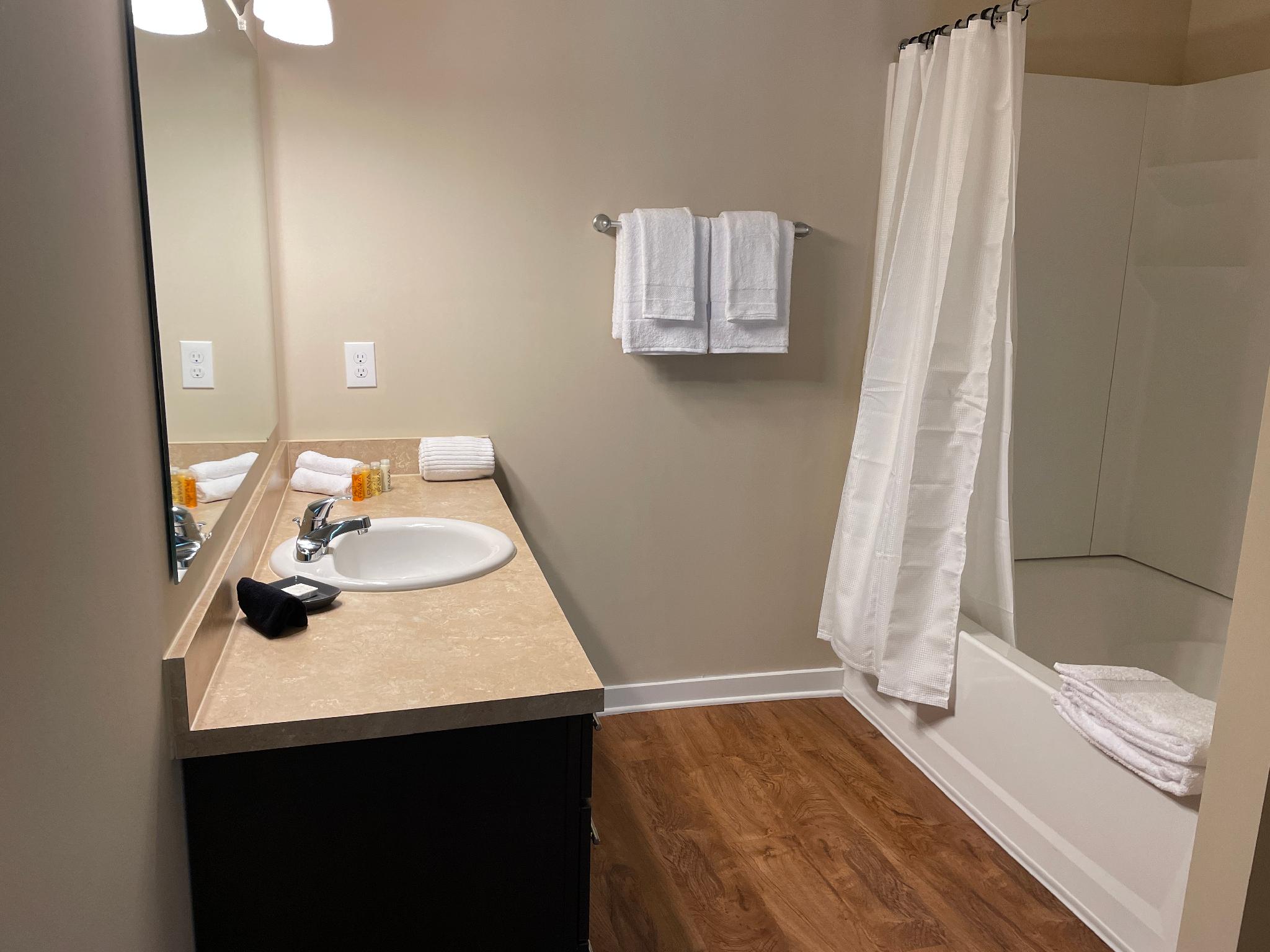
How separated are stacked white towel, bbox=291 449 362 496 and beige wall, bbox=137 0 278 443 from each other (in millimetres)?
212

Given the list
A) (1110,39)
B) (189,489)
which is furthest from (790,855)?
(1110,39)

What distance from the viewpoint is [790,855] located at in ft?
7.24

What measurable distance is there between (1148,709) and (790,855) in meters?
0.85

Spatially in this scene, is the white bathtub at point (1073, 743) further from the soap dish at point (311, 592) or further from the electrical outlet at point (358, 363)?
A: the electrical outlet at point (358, 363)

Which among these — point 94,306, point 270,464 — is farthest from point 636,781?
point 94,306

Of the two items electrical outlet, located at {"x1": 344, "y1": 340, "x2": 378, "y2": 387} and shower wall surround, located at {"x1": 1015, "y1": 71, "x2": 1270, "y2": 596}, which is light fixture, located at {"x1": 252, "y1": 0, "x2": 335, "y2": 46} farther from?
shower wall surround, located at {"x1": 1015, "y1": 71, "x2": 1270, "y2": 596}

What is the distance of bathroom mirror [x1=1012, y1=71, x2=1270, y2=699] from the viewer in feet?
8.84

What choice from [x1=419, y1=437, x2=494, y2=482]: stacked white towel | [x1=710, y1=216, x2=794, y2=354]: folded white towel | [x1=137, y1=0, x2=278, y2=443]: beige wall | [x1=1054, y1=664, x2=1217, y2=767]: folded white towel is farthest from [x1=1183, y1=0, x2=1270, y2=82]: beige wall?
[x1=137, y1=0, x2=278, y2=443]: beige wall

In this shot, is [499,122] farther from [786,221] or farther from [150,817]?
[150,817]

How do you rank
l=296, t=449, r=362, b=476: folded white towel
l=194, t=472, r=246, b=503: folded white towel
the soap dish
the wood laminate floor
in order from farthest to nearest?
l=296, t=449, r=362, b=476: folded white towel, the wood laminate floor, the soap dish, l=194, t=472, r=246, b=503: folded white towel

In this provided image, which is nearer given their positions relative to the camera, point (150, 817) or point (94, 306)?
point (94, 306)

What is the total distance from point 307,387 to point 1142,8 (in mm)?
2680

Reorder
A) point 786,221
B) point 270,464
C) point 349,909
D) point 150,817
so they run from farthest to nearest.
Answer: point 786,221
point 270,464
point 349,909
point 150,817

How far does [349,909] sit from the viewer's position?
4.17 feet
